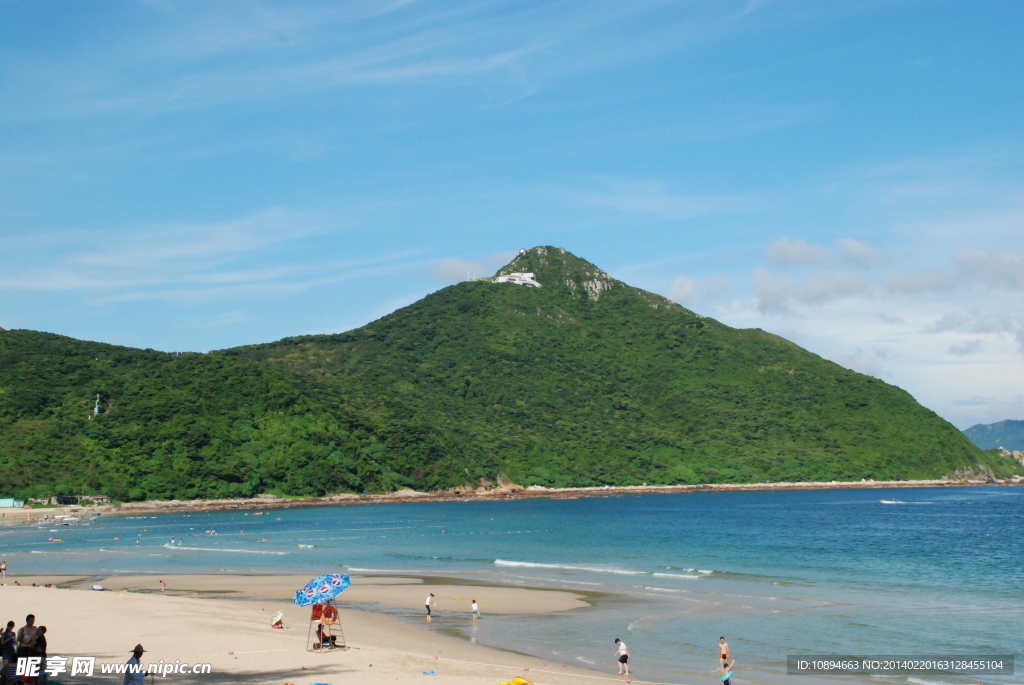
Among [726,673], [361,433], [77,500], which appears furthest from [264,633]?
[361,433]

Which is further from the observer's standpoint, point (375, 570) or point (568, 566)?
point (568, 566)

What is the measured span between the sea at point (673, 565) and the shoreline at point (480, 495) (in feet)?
21.2

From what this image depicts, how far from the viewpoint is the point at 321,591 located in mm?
27562

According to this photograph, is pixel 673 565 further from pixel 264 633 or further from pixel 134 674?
pixel 134 674

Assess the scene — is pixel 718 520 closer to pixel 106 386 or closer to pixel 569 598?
pixel 569 598

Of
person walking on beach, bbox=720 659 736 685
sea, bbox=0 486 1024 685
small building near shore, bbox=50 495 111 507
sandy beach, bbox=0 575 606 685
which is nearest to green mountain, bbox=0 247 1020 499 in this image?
small building near shore, bbox=50 495 111 507

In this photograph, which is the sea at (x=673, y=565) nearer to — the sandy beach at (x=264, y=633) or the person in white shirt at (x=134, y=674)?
the sandy beach at (x=264, y=633)

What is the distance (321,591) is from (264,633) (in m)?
3.31

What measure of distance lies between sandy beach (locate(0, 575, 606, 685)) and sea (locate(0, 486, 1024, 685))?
2156 millimetres

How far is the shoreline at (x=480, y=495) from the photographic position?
370ft

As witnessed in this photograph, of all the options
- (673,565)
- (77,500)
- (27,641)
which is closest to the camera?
(27,641)

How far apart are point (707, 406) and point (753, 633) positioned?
171786 millimetres

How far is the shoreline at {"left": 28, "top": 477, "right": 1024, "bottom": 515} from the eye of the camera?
370ft

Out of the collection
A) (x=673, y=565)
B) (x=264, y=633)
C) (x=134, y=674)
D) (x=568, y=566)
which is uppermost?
(x=134, y=674)
